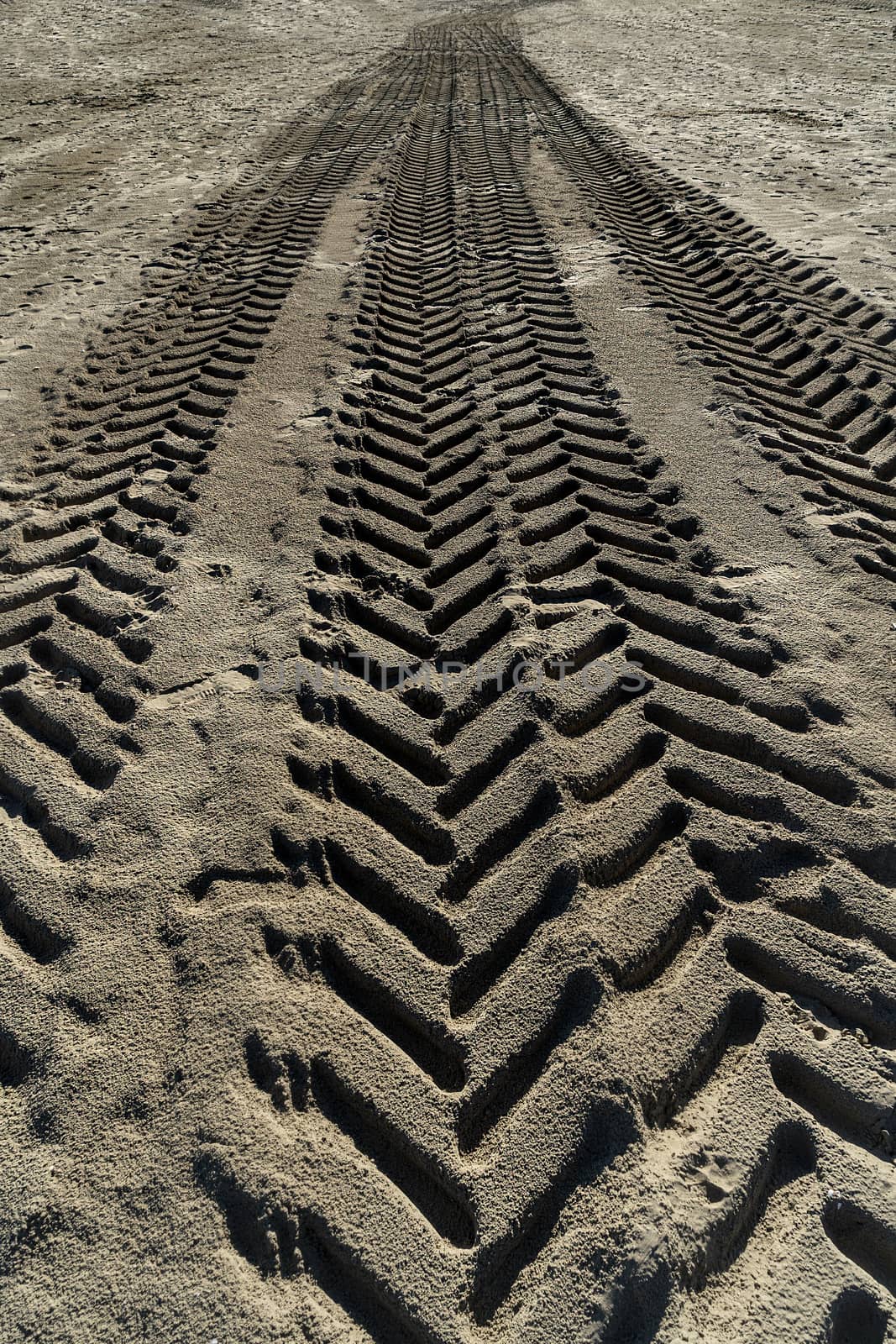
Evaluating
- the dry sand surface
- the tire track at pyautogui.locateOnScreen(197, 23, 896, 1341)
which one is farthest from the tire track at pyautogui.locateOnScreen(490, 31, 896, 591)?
the tire track at pyautogui.locateOnScreen(197, 23, 896, 1341)

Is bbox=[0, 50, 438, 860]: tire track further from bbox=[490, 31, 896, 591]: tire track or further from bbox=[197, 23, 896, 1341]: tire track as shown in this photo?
bbox=[490, 31, 896, 591]: tire track

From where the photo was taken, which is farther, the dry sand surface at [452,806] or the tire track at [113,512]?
the tire track at [113,512]

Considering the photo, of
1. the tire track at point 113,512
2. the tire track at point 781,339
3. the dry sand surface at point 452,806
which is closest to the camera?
the dry sand surface at point 452,806

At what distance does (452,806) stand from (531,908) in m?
0.37

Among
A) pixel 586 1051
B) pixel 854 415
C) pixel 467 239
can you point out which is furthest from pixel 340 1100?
pixel 467 239

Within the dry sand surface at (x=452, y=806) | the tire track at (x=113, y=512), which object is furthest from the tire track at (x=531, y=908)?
the tire track at (x=113, y=512)

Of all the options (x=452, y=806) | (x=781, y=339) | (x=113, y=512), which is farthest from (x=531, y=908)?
(x=781, y=339)

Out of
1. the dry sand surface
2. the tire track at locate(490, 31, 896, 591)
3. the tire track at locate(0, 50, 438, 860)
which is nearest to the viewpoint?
the dry sand surface

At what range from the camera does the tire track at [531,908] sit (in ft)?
4.69

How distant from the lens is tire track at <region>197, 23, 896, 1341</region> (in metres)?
1.43

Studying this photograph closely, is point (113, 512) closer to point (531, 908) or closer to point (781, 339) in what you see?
point (531, 908)

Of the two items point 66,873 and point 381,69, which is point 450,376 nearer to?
point 66,873

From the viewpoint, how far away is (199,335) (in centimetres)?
445

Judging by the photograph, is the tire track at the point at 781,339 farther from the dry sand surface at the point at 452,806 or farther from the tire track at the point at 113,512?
the tire track at the point at 113,512
